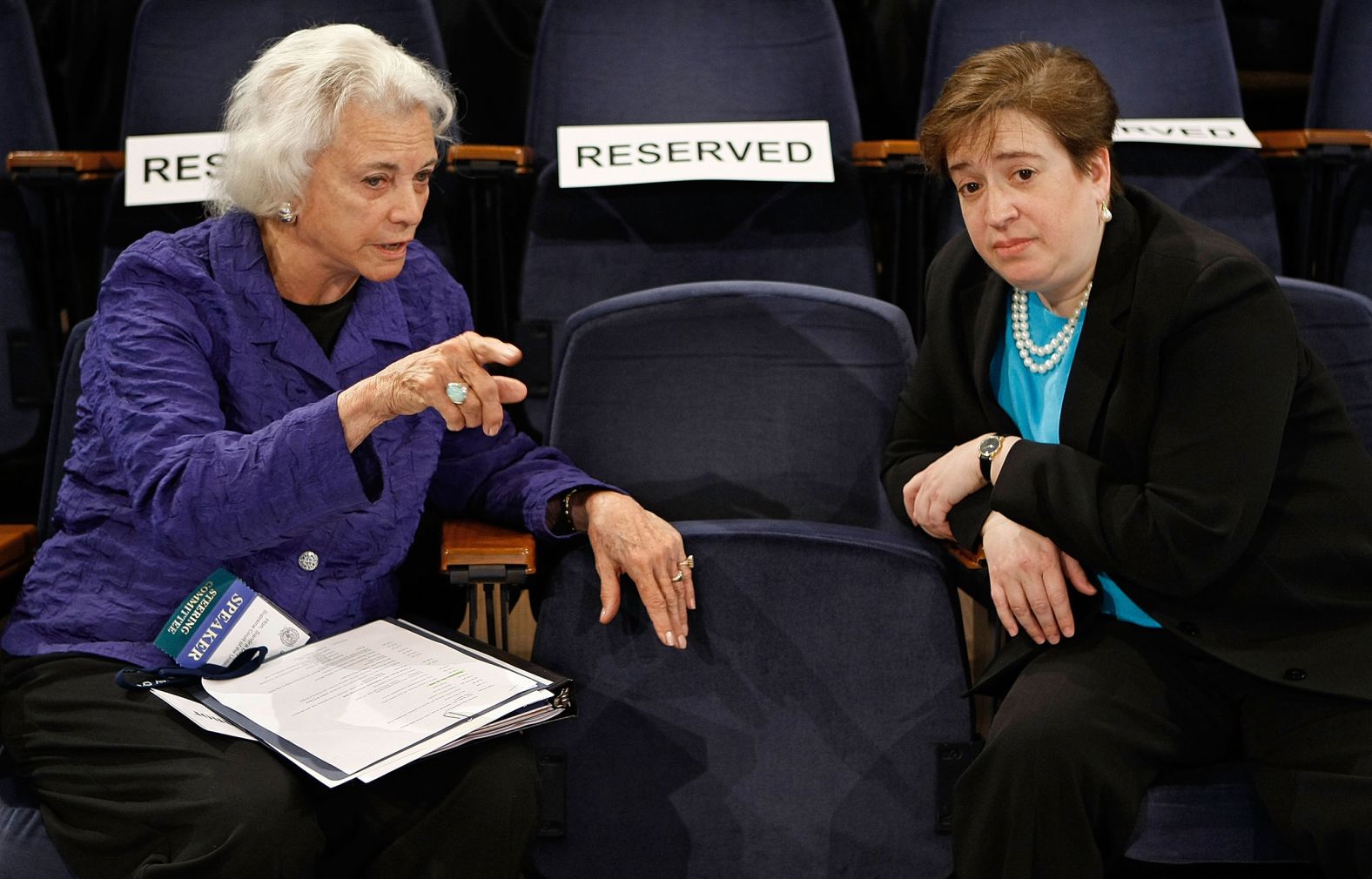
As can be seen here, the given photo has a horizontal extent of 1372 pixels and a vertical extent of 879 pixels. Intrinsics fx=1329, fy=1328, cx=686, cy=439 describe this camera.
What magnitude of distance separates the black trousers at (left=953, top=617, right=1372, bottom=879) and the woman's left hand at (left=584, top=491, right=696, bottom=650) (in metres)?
0.31

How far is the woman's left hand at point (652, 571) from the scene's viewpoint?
4.23ft

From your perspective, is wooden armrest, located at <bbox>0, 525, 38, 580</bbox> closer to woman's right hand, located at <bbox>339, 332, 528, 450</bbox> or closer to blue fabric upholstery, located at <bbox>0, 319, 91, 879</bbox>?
blue fabric upholstery, located at <bbox>0, 319, 91, 879</bbox>

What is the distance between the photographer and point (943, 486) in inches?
53.3

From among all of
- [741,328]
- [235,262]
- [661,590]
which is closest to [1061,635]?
[661,590]

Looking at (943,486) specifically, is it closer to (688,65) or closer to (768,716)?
(768,716)

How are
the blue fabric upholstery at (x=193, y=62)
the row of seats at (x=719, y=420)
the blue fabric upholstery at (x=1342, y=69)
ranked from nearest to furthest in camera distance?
the row of seats at (x=719, y=420)
the blue fabric upholstery at (x=193, y=62)
the blue fabric upholstery at (x=1342, y=69)

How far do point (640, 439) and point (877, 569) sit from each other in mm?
352

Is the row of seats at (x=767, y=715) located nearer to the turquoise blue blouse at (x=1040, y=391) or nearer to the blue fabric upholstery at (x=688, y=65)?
the turquoise blue blouse at (x=1040, y=391)

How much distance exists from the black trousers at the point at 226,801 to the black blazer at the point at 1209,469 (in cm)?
54

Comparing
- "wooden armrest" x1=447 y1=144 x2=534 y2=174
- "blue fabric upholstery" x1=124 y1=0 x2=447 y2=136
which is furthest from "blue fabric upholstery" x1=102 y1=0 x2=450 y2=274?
"wooden armrest" x1=447 y1=144 x2=534 y2=174

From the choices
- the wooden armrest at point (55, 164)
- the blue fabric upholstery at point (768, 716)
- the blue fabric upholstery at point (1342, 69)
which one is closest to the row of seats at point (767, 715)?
the blue fabric upholstery at point (768, 716)

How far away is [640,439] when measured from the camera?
1537 mm

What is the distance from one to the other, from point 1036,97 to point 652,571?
581mm

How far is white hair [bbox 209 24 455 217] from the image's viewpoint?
133cm
